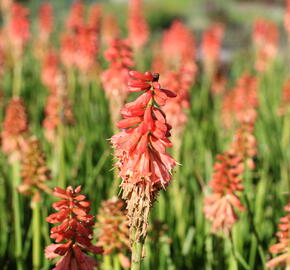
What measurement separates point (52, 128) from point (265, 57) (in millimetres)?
6835

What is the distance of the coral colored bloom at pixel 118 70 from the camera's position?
4.26m

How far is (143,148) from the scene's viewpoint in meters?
1.88

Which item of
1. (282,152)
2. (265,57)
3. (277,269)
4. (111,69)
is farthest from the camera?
(265,57)

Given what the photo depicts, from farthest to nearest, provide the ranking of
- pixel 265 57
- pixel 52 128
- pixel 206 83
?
pixel 265 57 < pixel 206 83 < pixel 52 128

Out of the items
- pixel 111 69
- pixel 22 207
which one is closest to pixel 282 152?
pixel 111 69

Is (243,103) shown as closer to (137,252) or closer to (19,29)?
(19,29)

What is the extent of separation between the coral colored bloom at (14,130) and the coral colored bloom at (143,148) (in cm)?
255

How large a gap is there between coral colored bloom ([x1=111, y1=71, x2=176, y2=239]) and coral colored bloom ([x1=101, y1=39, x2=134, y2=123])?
7.65ft

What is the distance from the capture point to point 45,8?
1098cm

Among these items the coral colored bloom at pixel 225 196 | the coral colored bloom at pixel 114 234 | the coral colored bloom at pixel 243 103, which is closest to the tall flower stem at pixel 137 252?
the coral colored bloom at pixel 114 234

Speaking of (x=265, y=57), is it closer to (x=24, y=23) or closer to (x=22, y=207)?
(x=24, y=23)

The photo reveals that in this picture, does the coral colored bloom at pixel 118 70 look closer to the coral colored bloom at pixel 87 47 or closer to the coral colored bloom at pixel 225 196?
the coral colored bloom at pixel 225 196

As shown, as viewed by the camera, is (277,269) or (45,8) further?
(45,8)

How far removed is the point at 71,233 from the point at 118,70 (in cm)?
255
